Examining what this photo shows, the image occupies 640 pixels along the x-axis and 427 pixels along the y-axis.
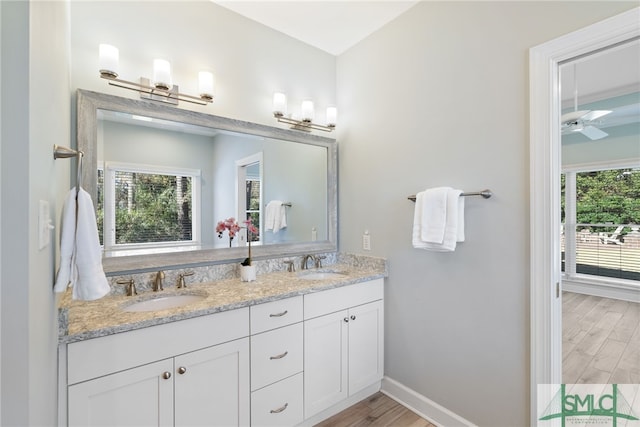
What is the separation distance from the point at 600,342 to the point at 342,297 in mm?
2713

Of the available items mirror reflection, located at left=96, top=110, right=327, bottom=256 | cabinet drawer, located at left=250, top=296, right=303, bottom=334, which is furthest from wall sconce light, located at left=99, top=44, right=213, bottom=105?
cabinet drawer, located at left=250, top=296, right=303, bottom=334

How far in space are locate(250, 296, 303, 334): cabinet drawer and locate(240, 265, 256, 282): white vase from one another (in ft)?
1.16

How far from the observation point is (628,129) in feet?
12.1

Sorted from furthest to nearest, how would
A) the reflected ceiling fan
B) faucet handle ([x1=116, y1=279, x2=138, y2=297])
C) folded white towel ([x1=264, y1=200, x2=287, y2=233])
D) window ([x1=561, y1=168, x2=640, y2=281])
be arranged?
window ([x1=561, y1=168, x2=640, y2=281]) → the reflected ceiling fan → folded white towel ([x1=264, y1=200, x2=287, y2=233]) → faucet handle ([x1=116, y1=279, x2=138, y2=297])

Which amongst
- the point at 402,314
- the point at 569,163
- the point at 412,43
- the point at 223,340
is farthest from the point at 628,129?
the point at 223,340

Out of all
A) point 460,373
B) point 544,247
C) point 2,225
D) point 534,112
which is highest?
point 534,112

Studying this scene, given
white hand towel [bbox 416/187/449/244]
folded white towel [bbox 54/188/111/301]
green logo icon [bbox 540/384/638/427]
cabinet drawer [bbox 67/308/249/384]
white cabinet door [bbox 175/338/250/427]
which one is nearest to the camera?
folded white towel [bbox 54/188/111/301]

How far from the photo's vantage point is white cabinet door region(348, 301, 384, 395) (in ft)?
6.40

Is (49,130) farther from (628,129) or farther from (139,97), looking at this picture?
(628,129)

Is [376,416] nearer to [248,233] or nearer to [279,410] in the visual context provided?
[279,410]

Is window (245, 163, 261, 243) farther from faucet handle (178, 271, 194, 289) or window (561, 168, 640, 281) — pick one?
window (561, 168, 640, 281)

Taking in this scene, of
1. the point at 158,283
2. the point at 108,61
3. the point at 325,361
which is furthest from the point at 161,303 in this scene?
the point at 108,61

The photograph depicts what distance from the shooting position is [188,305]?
4.59 feet

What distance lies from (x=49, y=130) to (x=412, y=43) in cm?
201
